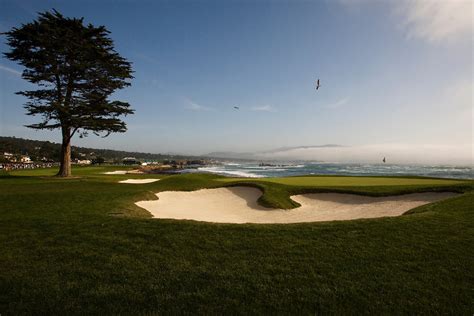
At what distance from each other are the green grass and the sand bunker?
470 cm

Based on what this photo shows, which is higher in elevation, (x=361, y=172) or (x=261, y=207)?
(x=361, y=172)

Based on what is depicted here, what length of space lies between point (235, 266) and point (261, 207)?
401 inches

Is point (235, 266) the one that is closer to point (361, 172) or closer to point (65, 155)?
point (65, 155)

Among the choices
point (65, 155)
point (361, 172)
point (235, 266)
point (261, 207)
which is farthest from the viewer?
point (361, 172)

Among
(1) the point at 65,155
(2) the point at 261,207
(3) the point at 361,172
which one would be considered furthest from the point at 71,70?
(3) the point at 361,172

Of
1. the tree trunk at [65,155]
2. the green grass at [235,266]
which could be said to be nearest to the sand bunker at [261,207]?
the green grass at [235,266]

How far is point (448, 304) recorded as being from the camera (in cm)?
406

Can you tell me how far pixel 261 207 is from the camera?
15.4 meters

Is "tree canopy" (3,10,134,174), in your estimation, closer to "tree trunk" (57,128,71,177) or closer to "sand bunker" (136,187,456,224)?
"tree trunk" (57,128,71,177)

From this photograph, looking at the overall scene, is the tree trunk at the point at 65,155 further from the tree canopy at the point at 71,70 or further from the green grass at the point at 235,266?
the green grass at the point at 235,266

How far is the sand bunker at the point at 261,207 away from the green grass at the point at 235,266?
470cm

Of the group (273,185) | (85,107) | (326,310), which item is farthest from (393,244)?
(85,107)

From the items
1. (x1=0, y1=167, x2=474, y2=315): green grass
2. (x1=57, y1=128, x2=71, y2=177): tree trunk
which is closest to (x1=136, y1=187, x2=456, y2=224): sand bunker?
(x1=0, y1=167, x2=474, y2=315): green grass

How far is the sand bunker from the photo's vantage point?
12.9 metres
